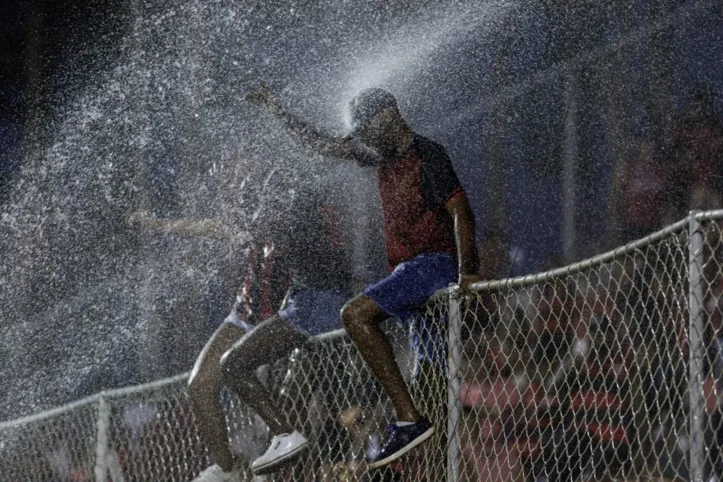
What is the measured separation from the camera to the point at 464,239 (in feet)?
16.0

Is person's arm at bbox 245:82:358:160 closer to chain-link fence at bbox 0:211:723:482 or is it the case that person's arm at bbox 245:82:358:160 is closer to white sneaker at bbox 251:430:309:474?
chain-link fence at bbox 0:211:723:482

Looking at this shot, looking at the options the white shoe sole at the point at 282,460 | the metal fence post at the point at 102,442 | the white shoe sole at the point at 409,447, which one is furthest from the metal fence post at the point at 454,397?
the metal fence post at the point at 102,442

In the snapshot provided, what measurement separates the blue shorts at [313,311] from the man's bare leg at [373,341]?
1.86 feet

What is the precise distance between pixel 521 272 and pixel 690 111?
199cm

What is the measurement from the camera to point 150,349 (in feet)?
33.4

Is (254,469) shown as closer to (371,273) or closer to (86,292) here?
(371,273)

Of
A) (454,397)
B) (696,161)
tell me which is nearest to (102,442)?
(454,397)

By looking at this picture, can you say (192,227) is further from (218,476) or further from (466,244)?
(466,244)

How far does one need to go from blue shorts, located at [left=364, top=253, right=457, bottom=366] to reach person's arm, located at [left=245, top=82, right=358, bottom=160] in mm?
796

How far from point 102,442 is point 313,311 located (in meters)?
1.99

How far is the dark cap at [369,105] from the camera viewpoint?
17.4 feet

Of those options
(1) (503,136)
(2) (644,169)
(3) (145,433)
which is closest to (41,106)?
(1) (503,136)

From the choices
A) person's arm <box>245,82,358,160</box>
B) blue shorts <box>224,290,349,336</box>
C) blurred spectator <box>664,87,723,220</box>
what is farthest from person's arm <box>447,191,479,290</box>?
blurred spectator <box>664,87,723,220</box>

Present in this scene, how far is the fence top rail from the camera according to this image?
345 centimetres
